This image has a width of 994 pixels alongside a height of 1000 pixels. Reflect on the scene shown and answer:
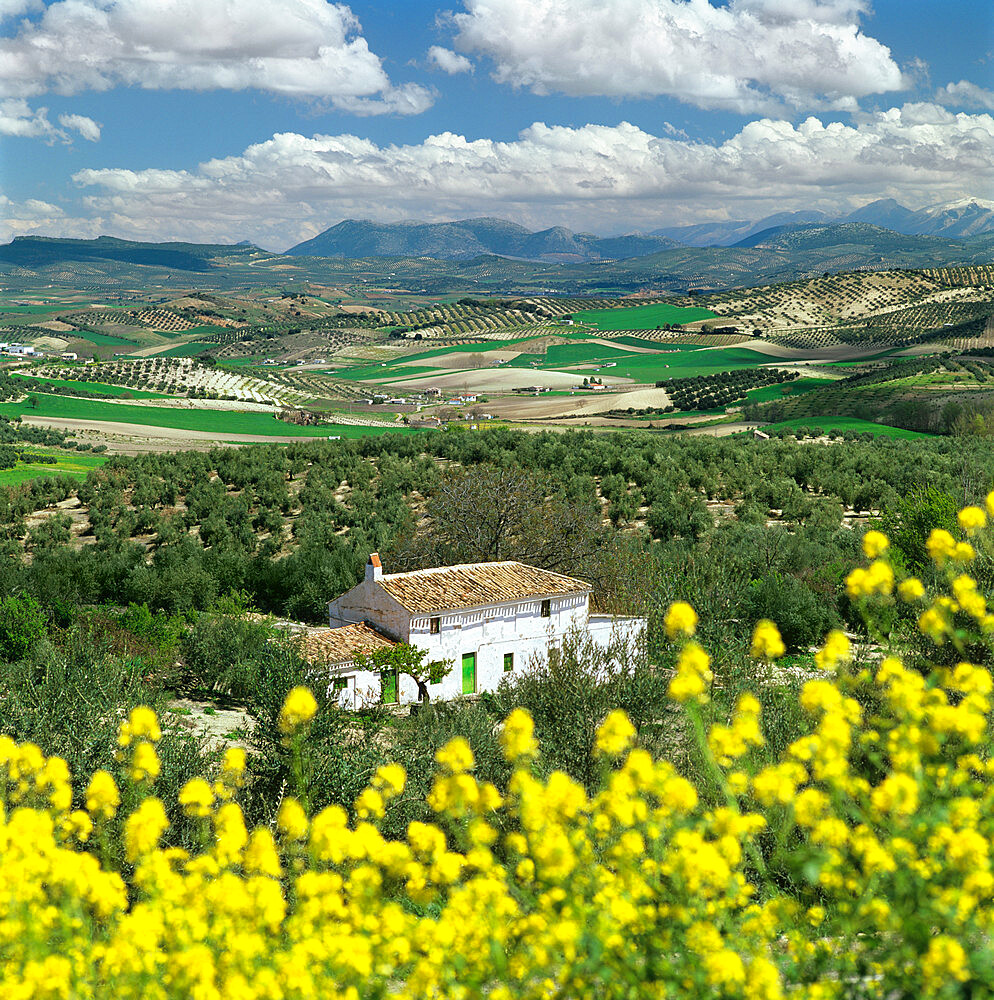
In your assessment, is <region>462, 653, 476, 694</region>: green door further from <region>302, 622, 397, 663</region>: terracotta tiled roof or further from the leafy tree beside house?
<region>302, 622, 397, 663</region>: terracotta tiled roof

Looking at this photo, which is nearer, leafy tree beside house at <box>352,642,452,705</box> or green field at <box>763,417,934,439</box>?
leafy tree beside house at <box>352,642,452,705</box>

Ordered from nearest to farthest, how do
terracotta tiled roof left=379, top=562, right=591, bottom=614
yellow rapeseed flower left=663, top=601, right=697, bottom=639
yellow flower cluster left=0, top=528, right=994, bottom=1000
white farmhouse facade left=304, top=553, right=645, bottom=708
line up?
yellow flower cluster left=0, top=528, right=994, bottom=1000, yellow rapeseed flower left=663, top=601, right=697, bottom=639, white farmhouse facade left=304, top=553, right=645, bottom=708, terracotta tiled roof left=379, top=562, right=591, bottom=614

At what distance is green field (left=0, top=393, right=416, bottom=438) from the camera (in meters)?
90.7

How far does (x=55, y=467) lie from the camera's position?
60.3m

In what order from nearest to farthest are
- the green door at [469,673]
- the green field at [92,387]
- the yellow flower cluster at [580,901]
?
the yellow flower cluster at [580,901], the green door at [469,673], the green field at [92,387]

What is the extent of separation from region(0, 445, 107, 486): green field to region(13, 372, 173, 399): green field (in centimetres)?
5013

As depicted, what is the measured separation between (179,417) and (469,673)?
84.6 metres

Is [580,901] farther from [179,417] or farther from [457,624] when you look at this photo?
[179,417]

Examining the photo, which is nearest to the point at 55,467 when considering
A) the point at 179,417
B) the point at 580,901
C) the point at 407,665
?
the point at 179,417

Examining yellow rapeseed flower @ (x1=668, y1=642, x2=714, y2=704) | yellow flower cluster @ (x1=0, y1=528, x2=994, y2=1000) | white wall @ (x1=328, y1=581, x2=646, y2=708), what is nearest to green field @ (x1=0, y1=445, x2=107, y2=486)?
white wall @ (x1=328, y1=581, x2=646, y2=708)

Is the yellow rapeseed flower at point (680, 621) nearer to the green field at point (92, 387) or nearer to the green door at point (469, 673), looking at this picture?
the green door at point (469, 673)

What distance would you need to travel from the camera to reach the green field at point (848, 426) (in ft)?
219

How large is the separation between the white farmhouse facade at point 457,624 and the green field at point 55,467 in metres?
35.9

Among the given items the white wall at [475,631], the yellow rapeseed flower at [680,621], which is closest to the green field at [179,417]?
the white wall at [475,631]
